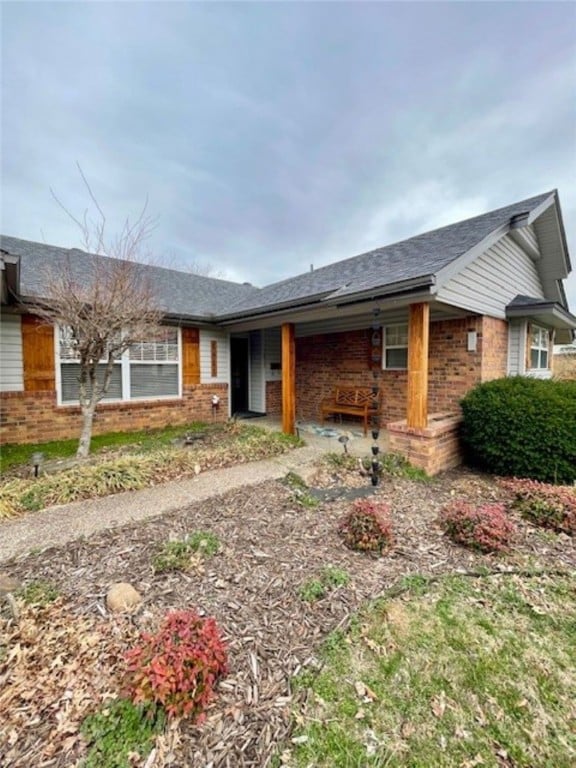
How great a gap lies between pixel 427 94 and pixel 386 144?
1.84 metres

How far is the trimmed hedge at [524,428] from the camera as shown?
5.02 meters

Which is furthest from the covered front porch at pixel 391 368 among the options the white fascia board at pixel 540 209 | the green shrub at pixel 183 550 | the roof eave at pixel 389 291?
the green shrub at pixel 183 550

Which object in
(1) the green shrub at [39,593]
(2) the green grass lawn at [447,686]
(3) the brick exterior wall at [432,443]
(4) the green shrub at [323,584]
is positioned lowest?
(2) the green grass lawn at [447,686]

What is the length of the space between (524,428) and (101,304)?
22.1ft

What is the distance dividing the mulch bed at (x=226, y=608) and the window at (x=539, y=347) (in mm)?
6440

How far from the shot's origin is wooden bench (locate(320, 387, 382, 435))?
8102 mm

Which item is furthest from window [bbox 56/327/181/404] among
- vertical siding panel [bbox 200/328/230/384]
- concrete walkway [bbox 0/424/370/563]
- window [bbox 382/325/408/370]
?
window [bbox 382/325/408/370]

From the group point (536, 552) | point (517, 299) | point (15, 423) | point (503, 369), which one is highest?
point (517, 299)

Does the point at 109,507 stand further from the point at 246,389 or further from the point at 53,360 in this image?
the point at 246,389

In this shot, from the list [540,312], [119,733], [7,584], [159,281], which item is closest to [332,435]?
[540,312]

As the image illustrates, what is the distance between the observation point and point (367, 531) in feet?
10.5

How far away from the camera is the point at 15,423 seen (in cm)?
648

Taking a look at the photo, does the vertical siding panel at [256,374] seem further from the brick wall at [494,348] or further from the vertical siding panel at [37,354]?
the brick wall at [494,348]

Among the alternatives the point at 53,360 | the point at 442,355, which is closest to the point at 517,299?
the point at 442,355
